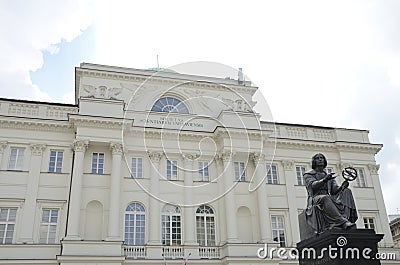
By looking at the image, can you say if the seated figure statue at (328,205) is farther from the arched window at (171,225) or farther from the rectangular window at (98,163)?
the rectangular window at (98,163)

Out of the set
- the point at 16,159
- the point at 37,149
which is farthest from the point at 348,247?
the point at 16,159

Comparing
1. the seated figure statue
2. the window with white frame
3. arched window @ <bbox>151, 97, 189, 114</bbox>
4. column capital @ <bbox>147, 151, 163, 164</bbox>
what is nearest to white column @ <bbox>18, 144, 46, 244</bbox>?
column capital @ <bbox>147, 151, 163, 164</bbox>

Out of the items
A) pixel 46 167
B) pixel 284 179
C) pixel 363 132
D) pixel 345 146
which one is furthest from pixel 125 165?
pixel 363 132

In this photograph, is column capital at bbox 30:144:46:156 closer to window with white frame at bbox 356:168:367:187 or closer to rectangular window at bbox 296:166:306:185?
rectangular window at bbox 296:166:306:185

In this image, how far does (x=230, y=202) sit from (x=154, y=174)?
4.90m

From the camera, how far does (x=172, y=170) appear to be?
24.9 metres

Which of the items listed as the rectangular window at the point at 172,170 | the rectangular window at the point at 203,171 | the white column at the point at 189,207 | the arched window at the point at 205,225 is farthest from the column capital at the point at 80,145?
the arched window at the point at 205,225

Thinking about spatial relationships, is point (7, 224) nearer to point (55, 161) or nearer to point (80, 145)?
point (55, 161)

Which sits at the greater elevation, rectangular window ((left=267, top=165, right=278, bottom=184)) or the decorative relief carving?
the decorative relief carving

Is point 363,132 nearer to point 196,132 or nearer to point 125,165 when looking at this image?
point 196,132

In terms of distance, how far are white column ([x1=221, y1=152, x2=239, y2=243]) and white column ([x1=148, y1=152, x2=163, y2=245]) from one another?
4.03m

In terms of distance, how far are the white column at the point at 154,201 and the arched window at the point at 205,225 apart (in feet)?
8.33

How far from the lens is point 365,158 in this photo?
95.1 ft

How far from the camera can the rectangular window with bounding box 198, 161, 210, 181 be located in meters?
25.2
